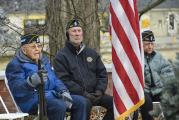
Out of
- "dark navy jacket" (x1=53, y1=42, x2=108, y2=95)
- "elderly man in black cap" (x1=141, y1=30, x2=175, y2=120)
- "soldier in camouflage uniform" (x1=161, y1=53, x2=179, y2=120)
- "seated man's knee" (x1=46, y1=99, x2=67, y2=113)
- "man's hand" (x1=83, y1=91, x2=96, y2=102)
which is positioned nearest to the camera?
"soldier in camouflage uniform" (x1=161, y1=53, x2=179, y2=120)

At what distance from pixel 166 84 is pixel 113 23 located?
1.11 m

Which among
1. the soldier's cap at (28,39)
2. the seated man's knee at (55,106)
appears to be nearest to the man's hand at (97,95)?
the seated man's knee at (55,106)

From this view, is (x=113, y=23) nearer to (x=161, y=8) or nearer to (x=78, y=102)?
(x=78, y=102)

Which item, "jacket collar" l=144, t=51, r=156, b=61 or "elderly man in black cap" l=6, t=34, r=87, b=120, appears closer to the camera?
"elderly man in black cap" l=6, t=34, r=87, b=120

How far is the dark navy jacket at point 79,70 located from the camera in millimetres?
7297

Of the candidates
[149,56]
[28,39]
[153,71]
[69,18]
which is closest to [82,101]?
[28,39]

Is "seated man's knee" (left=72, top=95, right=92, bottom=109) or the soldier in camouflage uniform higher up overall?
the soldier in camouflage uniform

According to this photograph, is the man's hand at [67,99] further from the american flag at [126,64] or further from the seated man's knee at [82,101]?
the american flag at [126,64]

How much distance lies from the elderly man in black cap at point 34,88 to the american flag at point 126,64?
3.68ft

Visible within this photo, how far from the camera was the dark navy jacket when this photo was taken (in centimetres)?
730

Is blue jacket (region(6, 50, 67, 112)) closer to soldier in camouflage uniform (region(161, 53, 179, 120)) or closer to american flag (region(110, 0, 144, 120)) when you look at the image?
american flag (region(110, 0, 144, 120))

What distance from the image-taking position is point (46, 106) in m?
6.74

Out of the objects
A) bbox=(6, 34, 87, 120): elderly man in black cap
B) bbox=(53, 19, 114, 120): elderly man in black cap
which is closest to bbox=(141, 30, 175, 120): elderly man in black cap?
bbox=(53, 19, 114, 120): elderly man in black cap

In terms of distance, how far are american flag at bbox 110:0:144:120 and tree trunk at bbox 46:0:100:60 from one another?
12.1ft
